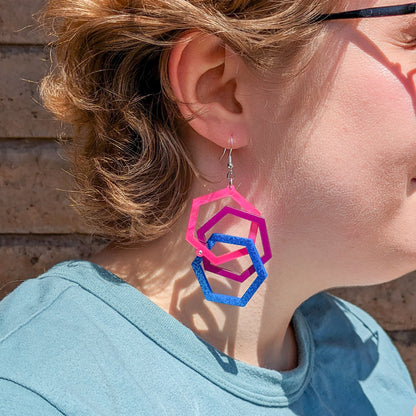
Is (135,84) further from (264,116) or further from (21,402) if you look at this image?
(21,402)

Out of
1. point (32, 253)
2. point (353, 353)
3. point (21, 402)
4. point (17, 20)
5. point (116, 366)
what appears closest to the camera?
point (21, 402)

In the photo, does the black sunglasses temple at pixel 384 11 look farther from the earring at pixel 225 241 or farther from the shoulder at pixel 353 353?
the shoulder at pixel 353 353

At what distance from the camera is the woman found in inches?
41.8

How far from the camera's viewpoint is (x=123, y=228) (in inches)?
51.9

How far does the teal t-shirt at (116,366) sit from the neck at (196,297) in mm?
58

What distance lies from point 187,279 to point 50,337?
333 mm

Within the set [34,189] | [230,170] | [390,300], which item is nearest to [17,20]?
[34,189]

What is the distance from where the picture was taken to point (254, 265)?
1.10 m

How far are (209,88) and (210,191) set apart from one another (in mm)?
224

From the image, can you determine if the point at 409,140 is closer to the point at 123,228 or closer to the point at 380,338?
the point at 123,228

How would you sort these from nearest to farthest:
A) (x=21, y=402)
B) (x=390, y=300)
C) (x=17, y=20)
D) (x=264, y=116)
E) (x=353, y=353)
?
(x=21, y=402) < (x=264, y=116) < (x=353, y=353) < (x=17, y=20) < (x=390, y=300)

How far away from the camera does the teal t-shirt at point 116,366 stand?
3.20ft

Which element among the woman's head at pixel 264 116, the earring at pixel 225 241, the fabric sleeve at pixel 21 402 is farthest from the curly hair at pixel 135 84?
the fabric sleeve at pixel 21 402

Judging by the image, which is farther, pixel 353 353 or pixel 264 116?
pixel 353 353
